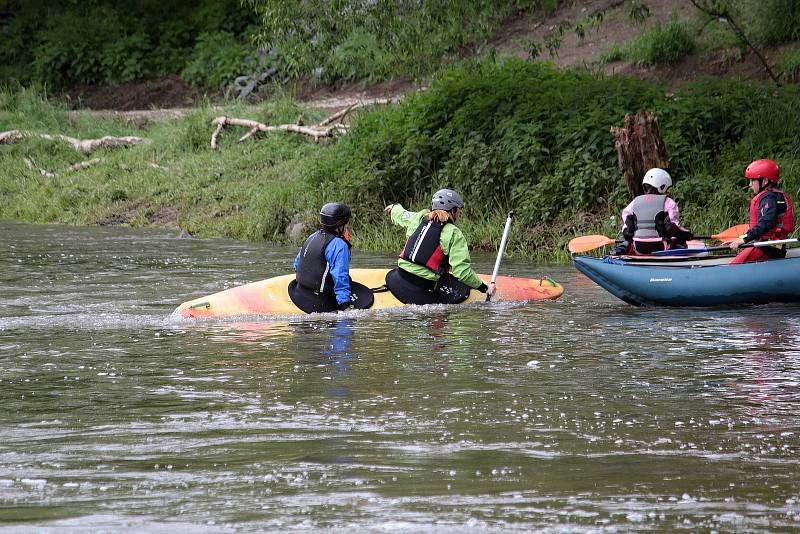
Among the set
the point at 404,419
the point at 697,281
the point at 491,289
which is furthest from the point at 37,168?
the point at 404,419

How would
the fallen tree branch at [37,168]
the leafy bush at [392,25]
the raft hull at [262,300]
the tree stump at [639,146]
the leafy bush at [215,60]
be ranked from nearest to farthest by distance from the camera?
the raft hull at [262,300] < the tree stump at [639,146] < the leafy bush at [392,25] < the fallen tree branch at [37,168] < the leafy bush at [215,60]

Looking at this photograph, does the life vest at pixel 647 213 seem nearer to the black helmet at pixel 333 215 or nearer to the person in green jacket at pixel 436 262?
the person in green jacket at pixel 436 262

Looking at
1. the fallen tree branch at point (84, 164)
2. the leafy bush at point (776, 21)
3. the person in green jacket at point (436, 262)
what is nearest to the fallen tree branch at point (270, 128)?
the fallen tree branch at point (84, 164)

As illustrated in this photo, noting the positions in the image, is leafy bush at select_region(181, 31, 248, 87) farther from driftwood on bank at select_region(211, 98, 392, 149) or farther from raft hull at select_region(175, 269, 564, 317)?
raft hull at select_region(175, 269, 564, 317)

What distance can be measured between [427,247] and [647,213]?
2250 mm

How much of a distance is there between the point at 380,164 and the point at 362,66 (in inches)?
58.9

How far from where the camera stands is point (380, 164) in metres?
18.5

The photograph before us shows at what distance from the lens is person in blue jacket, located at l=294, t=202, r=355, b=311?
33.2 feet

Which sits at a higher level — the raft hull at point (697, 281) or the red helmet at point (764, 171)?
the red helmet at point (764, 171)

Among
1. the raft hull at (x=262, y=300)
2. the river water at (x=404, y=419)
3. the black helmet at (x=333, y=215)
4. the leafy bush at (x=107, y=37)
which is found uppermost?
the leafy bush at (x=107, y=37)

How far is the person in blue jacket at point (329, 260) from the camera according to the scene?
33.2 ft

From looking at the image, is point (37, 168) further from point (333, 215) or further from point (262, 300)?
point (333, 215)

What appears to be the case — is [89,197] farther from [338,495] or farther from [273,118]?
[338,495]

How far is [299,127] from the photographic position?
2344cm
